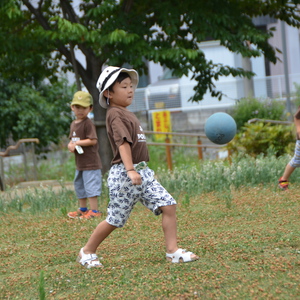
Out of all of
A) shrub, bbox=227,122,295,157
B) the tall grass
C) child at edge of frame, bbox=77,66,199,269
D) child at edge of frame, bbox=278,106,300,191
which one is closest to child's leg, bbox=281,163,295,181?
child at edge of frame, bbox=278,106,300,191

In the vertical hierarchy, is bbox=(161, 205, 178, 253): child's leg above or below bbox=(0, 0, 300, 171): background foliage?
below

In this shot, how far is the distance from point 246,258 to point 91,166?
123 inches

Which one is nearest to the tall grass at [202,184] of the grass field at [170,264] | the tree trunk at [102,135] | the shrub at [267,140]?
the grass field at [170,264]

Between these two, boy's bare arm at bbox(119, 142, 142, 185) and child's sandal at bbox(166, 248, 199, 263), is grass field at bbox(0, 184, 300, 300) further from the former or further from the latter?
boy's bare arm at bbox(119, 142, 142, 185)

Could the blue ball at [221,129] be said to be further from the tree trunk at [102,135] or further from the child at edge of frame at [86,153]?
the tree trunk at [102,135]

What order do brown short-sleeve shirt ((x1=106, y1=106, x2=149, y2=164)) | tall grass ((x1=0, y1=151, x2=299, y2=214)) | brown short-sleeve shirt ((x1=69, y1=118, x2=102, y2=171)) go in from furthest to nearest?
1. tall grass ((x1=0, y1=151, x2=299, y2=214))
2. brown short-sleeve shirt ((x1=69, y1=118, x2=102, y2=171))
3. brown short-sleeve shirt ((x1=106, y1=106, x2=149, y2=164))

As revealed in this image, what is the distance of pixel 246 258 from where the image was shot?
4.27 m

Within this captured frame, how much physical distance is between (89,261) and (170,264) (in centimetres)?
67

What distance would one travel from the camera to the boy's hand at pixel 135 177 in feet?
13.7

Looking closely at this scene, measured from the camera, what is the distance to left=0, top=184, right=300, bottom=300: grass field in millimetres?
3723

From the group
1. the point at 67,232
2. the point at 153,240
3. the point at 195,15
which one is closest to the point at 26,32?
the point at 195,15

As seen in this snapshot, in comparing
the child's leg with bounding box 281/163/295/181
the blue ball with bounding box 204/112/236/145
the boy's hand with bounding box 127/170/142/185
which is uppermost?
the blue ball with bounding box 204/112/236/145

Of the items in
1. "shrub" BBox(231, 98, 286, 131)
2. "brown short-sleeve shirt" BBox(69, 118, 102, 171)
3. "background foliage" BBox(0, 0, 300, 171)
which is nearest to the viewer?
"brown short-sleeve shirt" BBox(69, 118, 102, 171)

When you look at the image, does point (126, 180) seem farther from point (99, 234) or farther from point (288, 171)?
point (288, 171)
